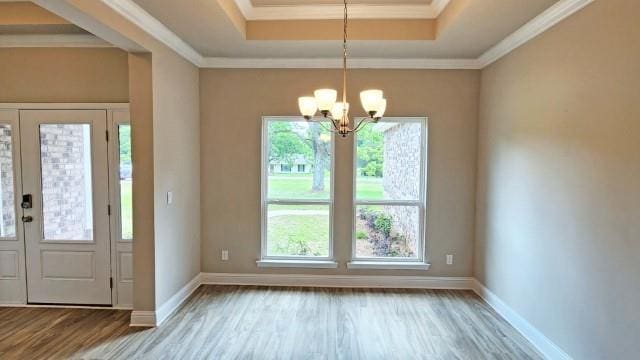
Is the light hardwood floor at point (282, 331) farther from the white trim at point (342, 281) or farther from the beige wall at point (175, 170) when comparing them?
the beige wall at point (175, 170)

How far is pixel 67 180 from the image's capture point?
362 cm

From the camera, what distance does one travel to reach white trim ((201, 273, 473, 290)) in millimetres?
4352

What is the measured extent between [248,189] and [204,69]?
160 cm

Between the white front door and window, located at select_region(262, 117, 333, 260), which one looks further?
window, located at select_region(262, 117, 333, 260)

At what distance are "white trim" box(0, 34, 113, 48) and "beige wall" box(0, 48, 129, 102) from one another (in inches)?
1.9

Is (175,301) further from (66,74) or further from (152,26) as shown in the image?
(152,26)

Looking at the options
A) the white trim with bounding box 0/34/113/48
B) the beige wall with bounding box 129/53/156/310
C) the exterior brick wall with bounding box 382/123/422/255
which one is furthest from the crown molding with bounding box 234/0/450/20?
the white trim with bounding box 0/34/113/48

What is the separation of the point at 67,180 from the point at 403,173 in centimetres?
381

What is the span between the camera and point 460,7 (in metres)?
2.87

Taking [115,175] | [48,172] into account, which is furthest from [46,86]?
[115,175]

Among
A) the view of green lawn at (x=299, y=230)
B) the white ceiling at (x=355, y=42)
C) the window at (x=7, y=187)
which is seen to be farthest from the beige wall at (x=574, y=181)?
the window at (x=7, y=187)

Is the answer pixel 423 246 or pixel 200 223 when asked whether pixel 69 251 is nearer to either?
pixel 200 223

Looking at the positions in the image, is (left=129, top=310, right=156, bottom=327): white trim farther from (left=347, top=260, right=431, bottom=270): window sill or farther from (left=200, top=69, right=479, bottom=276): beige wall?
(left=347, top=260, right=431, bottom=270): window sill

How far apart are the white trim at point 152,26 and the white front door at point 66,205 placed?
1.05 m
